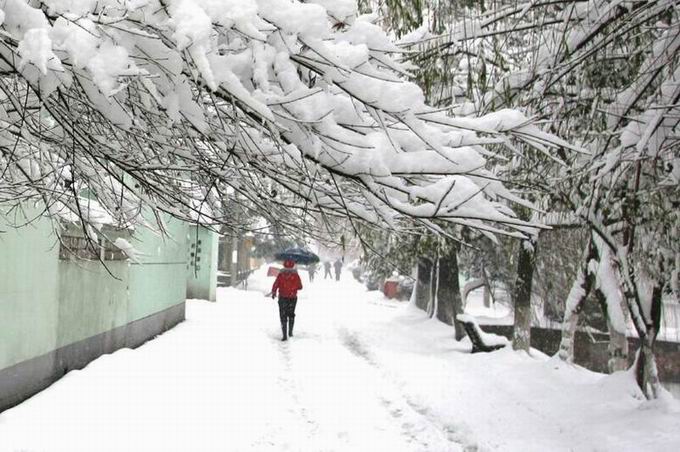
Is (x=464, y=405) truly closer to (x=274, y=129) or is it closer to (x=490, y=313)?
(x=274, y=129)

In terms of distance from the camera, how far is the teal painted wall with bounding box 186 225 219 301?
63.4 feet

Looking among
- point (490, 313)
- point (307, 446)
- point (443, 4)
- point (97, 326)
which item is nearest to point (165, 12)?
point (443, 4)

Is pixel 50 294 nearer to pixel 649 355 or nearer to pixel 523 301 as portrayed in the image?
pixel 649 355

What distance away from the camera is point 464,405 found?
7.64 metres

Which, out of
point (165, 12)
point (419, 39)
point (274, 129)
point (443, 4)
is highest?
point (443, 4)

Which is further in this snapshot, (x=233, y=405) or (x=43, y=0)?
(x=233, y=405)

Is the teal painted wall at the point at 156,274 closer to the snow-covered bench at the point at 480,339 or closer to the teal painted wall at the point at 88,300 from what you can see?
the teal painted wall at the point at 88,300

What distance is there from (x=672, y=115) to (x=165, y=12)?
11.8ft

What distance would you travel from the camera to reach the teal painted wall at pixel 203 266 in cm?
1931

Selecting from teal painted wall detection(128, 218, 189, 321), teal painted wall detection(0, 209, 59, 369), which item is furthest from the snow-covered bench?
teal painted wall detection(0, 209, 59, 369)

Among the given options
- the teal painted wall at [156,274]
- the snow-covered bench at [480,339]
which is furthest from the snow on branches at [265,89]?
the snow-covered bench at [480,339]

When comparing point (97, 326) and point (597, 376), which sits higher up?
point (97, 326)

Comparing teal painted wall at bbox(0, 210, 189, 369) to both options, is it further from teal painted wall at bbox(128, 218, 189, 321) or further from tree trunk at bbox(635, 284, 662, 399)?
tree trunk at bbox(635, 284, 662, 399)

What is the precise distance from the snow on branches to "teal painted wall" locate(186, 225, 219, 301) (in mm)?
16851
